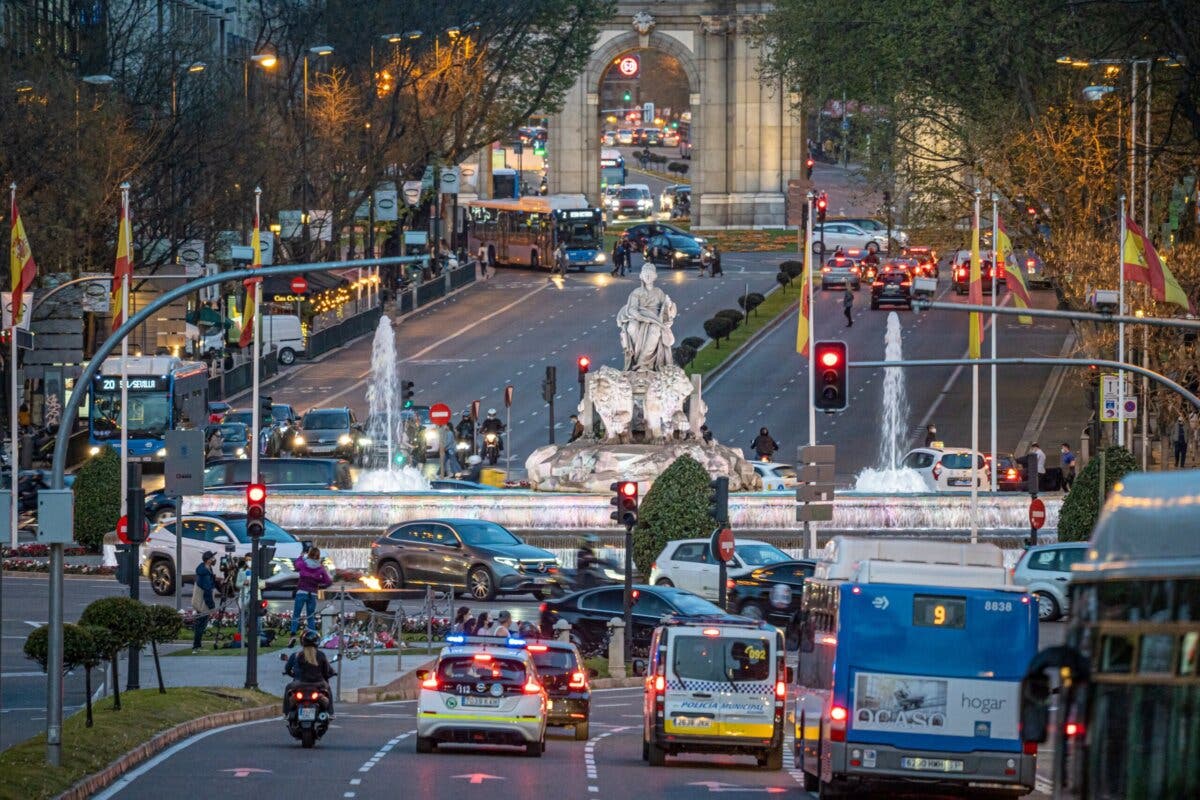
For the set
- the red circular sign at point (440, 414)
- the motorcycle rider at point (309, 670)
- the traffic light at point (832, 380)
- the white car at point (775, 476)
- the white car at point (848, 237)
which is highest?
the white car at point (848, 237)

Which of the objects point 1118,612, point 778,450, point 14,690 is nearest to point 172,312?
point 778,450

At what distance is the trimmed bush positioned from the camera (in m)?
79.5

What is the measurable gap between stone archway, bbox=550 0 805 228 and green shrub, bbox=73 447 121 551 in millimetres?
73420

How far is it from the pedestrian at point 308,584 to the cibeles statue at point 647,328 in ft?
36.1

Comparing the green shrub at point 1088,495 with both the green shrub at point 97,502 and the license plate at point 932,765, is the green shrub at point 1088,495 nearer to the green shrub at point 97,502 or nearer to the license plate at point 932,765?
the green shrub at point 97,502

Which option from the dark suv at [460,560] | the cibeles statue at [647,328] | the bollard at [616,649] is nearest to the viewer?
the bollard at [616,649]

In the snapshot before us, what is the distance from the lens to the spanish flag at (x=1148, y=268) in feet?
135

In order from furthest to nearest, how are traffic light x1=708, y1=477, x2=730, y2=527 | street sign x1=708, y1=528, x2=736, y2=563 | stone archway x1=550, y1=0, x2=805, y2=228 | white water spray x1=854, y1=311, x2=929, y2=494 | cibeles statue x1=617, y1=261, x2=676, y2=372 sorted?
stone archway x1=550, y1=0, x2=805, y2=228, white water spray x1=854, y1=311, x2=929, y2=494, cibeles statue x1=617, y1=261, x2=676, y2=372, traffic light x1=708, y1=477, x2=730, y2=527, street sign x1=708, y1=528, x2=736, y2=563

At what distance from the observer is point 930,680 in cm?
2186

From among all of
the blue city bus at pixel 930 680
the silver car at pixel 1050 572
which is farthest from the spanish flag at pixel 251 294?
the blue city bus at pixel 930 680

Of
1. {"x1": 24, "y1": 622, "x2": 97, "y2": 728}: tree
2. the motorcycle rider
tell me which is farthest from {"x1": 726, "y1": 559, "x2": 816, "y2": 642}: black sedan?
{"x1": 24, "y1": 622, "x2": 97, "y2": 728}: tree

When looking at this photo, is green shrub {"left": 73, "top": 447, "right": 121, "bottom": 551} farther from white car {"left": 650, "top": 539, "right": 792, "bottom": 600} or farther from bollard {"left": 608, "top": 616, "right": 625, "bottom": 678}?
bollard {"left": 608, "top": 616, "right": 625, "bottom": 678}

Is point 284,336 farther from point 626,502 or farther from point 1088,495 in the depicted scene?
point 626,502

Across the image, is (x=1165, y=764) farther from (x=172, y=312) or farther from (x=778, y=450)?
(x=172, y=312)
